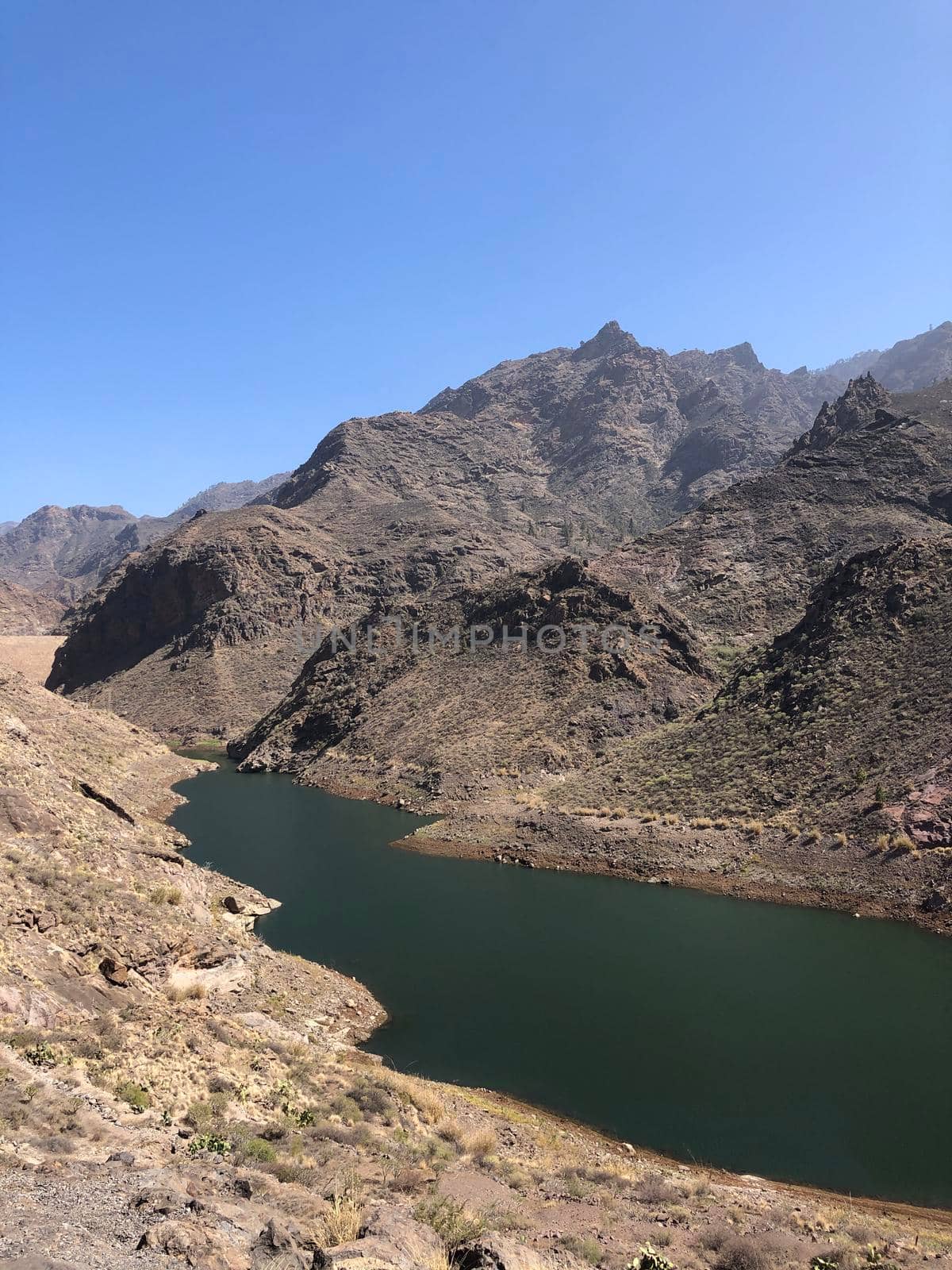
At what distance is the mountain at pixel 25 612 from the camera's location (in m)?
167

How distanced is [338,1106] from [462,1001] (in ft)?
32.9

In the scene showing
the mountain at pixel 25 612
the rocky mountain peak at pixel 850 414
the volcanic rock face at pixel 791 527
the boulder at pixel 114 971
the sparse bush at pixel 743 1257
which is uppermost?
the mountain at pixel 25 612

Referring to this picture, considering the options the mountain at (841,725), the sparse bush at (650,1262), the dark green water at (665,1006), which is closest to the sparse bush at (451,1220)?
the sparse bush at (650,1262)

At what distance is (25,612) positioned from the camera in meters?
177

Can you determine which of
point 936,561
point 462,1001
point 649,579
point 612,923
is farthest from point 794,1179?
point 649,579

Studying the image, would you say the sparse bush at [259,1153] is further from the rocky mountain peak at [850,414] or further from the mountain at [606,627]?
the rocky mountain peak at [850,414]

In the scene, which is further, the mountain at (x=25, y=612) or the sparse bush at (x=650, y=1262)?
the mountain at (x=25, y=612)

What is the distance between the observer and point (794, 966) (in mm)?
27719

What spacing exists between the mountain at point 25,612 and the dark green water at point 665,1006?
152 meters

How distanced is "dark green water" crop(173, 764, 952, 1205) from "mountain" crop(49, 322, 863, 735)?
4985 centimetres

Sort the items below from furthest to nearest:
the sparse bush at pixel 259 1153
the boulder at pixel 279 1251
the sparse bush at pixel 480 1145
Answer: the sparse bush at pixel 480 1145 < the sparse bush at pixel 259 1153 < the boulder at pixel 279 1251

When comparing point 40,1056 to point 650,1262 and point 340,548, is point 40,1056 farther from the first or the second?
point 340,548

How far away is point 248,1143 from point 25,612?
192m

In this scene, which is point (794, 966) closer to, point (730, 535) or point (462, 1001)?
point (462, 1001)
